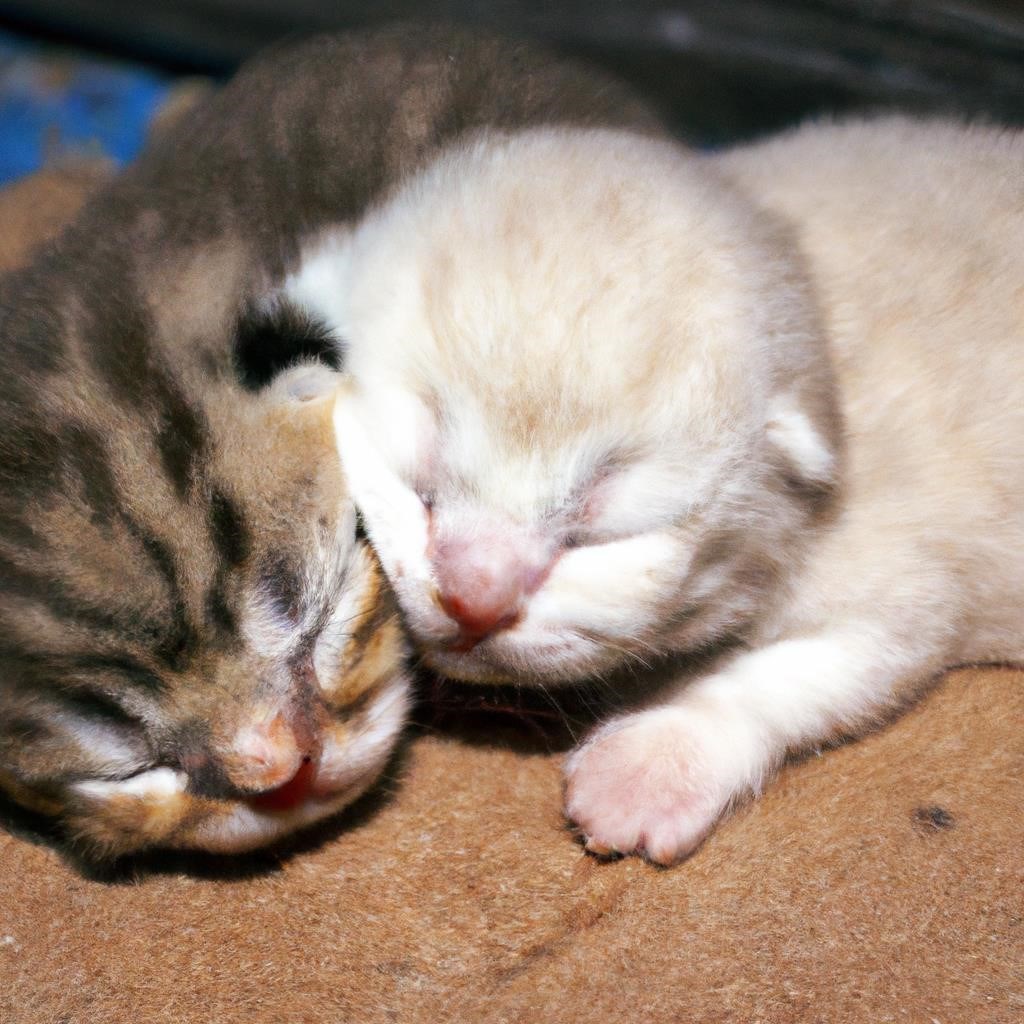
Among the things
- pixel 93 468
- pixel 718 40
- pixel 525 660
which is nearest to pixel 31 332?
pixel 93 468

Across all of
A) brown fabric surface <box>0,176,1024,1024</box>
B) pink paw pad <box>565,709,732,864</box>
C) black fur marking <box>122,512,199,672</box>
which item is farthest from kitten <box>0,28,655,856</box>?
pink paw pad <box>565,709,732,864</box>

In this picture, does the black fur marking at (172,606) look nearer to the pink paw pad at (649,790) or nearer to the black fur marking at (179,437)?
the black fur marking at (179,437)

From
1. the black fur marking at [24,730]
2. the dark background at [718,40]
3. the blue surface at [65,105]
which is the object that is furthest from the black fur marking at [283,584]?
the blue surface at [65,105]

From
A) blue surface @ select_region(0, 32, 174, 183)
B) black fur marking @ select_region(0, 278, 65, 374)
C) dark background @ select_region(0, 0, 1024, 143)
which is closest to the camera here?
black fur marking @ select_region(0, 278, 65, 374)

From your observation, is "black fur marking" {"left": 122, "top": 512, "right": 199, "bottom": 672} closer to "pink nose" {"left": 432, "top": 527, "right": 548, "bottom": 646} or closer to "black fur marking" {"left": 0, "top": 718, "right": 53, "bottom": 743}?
"black fur marking" {"left": 0, "top": 718, "right": 53, "bottom": 743}

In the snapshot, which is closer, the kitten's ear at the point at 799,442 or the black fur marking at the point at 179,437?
the black fur marking at the point at 179,437

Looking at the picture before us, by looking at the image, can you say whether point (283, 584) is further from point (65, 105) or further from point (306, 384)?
point (65, 105)

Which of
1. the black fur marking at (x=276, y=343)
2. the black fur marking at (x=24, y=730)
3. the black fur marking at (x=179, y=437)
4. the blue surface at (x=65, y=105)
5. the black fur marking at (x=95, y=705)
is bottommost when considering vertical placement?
the blue surface at (x=65, y=105)
